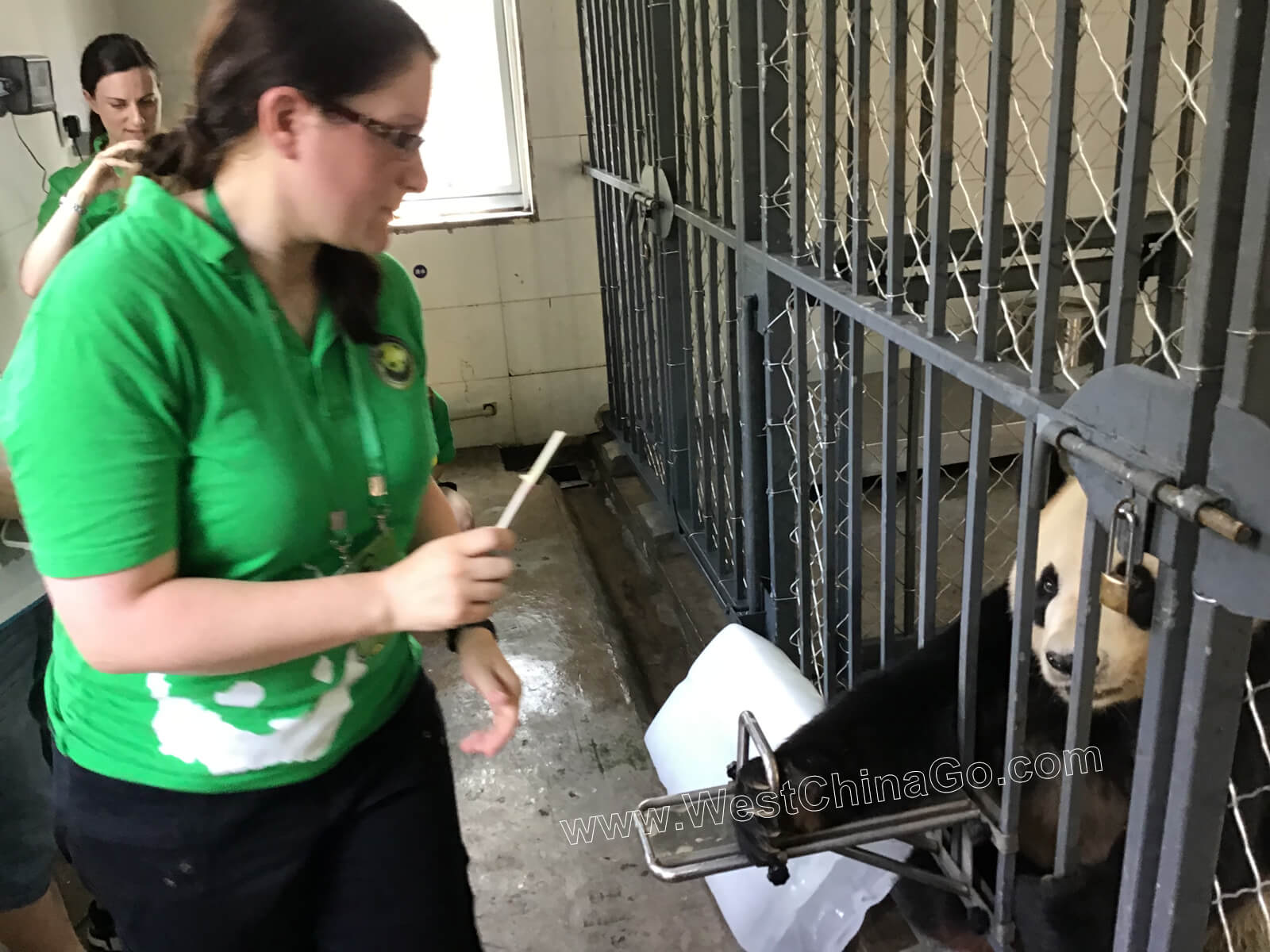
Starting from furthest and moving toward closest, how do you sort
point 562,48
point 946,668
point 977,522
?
point 562,48 → point 946,668 → point 977,522

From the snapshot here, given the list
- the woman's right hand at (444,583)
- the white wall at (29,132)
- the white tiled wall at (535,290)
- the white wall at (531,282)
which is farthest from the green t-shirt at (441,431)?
the white tiled wall at (535,290)

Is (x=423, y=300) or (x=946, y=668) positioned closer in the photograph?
(x=946, y=668)

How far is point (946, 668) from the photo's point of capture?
4.13 feet

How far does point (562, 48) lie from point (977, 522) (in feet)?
8.44

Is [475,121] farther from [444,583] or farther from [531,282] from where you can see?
[444,583]

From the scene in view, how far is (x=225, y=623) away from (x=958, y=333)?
3.00ft

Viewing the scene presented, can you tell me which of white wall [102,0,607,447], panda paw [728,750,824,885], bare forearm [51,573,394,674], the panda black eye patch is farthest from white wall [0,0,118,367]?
the panda black eye patch

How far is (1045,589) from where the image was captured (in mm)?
1189

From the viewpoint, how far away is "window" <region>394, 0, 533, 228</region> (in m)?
3.19

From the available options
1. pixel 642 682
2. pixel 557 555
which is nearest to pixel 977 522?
pixel 642 682

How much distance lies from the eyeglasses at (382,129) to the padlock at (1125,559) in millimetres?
603

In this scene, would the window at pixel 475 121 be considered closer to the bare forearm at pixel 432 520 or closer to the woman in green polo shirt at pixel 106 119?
the woman in green polo shirt at pixel 106 119

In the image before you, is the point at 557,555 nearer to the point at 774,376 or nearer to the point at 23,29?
the point at 774,376

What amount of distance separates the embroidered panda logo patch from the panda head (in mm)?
599
